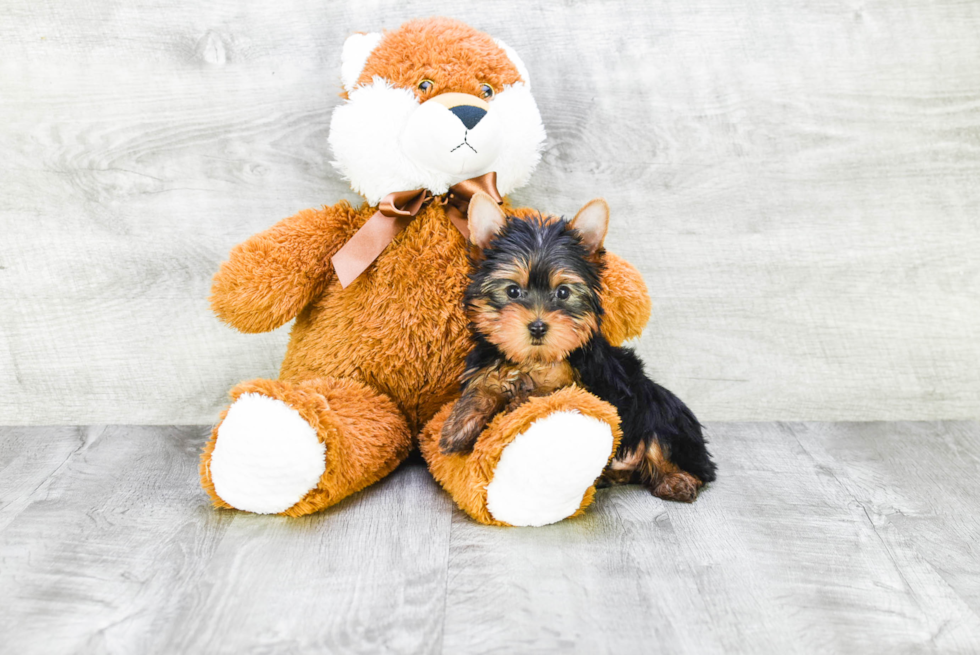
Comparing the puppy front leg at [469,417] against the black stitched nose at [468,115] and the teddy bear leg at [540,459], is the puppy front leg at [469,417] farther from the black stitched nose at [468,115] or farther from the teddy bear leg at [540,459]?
the black stitched nose at [468,115]

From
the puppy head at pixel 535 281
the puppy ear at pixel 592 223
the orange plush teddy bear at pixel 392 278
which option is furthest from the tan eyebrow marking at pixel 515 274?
the orange plush teddy bear at pixel 392 278

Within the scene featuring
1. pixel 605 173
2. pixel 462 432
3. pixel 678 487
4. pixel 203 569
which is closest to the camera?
pixel 203 569

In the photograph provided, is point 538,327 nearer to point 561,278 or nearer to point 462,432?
point 561,278

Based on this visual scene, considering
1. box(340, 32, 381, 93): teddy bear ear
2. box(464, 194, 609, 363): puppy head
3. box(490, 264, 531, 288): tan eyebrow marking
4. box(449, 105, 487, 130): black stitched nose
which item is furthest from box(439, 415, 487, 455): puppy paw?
box(340, 32, 381, 93): teddy bear ear

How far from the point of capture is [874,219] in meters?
1.67

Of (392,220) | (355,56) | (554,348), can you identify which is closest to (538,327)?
(554,348)

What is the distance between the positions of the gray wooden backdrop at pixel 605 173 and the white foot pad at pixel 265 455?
542mm

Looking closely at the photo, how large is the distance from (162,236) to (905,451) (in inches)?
62.6

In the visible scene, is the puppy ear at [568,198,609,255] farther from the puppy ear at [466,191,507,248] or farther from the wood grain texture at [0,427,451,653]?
the wood grain texture at [0,427,451,653]

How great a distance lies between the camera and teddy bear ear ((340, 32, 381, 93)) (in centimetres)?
132

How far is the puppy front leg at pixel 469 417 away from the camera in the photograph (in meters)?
1.17

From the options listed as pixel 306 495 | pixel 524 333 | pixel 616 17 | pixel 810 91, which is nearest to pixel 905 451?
pixel 810 91

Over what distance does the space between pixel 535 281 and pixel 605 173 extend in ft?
2.06

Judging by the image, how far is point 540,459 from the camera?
3.58ft
